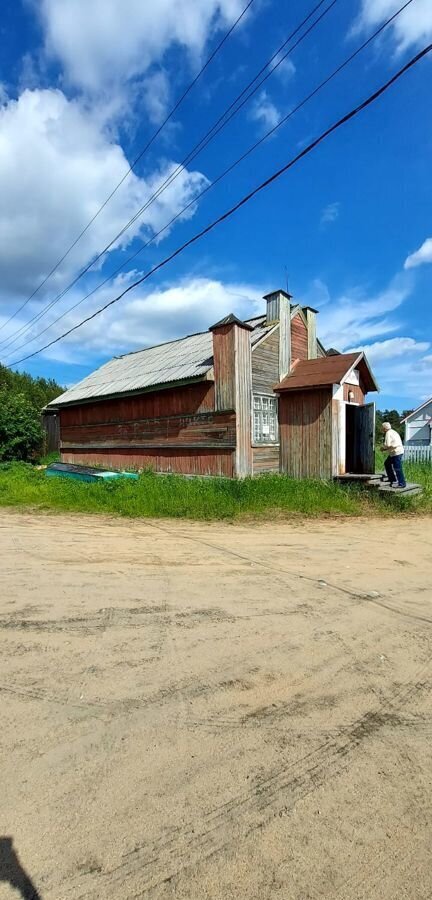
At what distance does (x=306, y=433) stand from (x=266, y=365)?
250 cm

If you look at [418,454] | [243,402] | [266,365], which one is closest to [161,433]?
[243,402]

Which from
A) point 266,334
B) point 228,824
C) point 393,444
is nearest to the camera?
point 228,824

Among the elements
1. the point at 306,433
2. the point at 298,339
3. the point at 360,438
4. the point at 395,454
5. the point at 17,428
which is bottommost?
the point at 395,454

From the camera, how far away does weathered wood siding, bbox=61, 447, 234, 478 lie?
13.3 meters

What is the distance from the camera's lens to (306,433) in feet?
43.4

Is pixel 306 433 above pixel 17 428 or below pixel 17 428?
below

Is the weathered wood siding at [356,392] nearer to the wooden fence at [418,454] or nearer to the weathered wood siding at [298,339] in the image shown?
the weathered wood siding at [298,339]

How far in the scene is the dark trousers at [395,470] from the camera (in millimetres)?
11250

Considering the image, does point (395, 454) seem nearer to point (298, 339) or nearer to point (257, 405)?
point (257, 405)

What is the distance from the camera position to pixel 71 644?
12.0ft

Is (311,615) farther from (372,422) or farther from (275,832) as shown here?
(372,422)

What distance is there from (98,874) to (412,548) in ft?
20.9

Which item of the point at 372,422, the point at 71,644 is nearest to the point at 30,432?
the point at 372,422

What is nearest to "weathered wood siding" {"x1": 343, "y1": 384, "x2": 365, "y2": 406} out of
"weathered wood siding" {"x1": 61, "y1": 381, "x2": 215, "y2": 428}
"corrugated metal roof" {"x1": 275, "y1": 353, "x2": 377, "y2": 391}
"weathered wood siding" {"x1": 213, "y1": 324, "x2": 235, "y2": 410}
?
"corrugated metal roof" {"x1": 275, "y1": 353, "x2": 377, "y2": 391}
